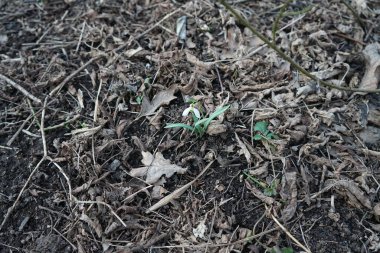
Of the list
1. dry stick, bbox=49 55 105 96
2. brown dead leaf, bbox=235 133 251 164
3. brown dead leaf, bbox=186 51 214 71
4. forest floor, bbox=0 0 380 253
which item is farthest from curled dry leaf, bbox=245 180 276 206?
dry stick, bbox=49 55 105 96

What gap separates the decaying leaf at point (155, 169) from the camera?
199 cm

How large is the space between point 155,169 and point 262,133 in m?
0.55

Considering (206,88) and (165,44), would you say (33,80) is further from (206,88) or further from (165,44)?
(206,88)

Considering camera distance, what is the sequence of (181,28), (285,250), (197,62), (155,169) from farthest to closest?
(181,28), (197,62), (155,169), (285,250)

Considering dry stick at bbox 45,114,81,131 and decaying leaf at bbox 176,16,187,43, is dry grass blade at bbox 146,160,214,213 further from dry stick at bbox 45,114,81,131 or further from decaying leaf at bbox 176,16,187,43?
decaying leaf at bbox 176,16,187,43

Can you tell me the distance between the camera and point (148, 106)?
7.39 feet

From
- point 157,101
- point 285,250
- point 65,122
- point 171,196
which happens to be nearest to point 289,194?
point 285,250

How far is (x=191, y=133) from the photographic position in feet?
6.86

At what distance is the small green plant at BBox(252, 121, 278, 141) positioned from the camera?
205 cm

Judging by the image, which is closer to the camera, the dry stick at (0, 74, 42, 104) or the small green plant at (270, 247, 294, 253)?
the small green plant at (270, 247, 294, 253)

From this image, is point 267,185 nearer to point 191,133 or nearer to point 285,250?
point 285,250

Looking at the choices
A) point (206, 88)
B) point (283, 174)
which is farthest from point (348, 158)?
point (206, 88)

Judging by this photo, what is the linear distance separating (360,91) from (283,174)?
63 centimetres

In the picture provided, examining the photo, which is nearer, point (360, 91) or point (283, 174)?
point (283, 174)
